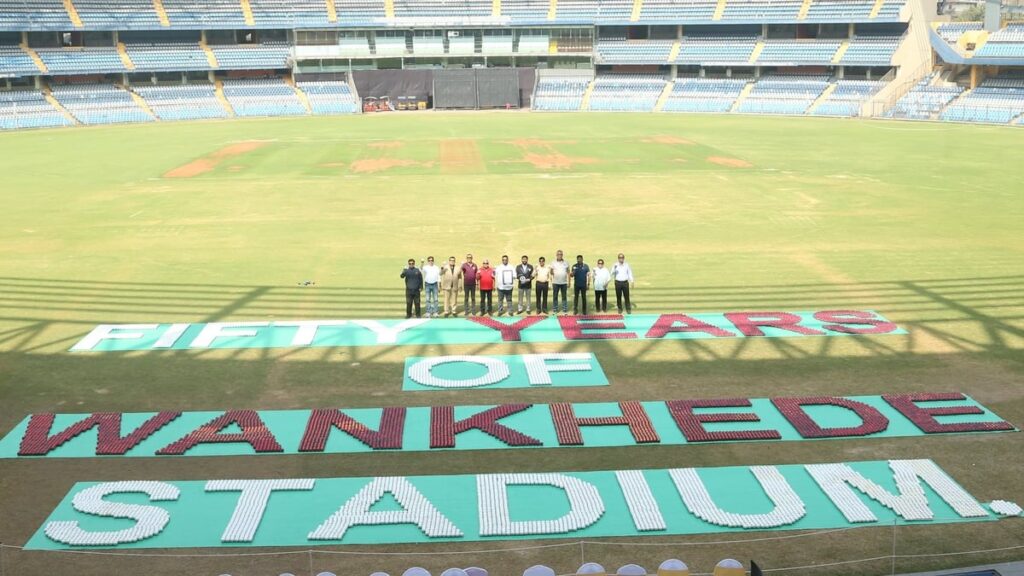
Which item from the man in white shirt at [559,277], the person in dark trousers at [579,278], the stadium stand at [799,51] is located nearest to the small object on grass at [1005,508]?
the person in dark trousers at [579,278]

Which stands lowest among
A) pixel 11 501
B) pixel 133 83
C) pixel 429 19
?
pixel 11 501

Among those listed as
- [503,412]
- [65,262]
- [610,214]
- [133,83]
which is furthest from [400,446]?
[133,83]

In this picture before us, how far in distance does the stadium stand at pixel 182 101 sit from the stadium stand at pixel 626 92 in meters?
32.2

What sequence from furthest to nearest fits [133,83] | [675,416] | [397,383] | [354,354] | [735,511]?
1. [133,83]
2. [354,354]
3. [397,383]
4. [675,416]
5. [735,511]

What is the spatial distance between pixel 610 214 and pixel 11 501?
22.3 m

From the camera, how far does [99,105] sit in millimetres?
75812

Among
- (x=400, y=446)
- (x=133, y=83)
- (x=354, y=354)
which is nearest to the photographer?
(x=400, y=446)

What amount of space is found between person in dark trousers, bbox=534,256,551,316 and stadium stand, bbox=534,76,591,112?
6460cm

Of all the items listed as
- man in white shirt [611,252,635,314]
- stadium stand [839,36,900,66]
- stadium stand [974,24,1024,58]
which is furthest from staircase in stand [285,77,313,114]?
man in white shirt [611,252,635,314]

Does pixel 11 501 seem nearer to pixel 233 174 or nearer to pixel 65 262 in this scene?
pixel 65 262

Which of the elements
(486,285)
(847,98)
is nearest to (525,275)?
(486,285)

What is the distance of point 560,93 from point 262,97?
26.3 meters

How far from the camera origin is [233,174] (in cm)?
4225

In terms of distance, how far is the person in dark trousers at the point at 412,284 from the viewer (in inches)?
755
